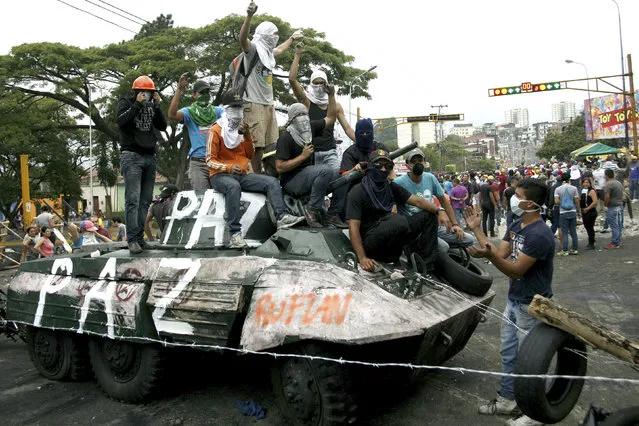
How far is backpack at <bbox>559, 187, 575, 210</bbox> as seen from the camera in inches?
522

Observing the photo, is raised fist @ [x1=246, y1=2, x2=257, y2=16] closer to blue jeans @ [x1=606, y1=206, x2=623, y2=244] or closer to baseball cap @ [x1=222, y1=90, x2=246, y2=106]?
baseball cap @ [x1=222, y1=90, x2=246, y2=106]

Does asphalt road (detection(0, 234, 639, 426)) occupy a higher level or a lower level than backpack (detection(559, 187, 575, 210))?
lower

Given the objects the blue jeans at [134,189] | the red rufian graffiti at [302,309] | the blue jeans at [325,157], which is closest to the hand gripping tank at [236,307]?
the red rufian graffiti at [302,309]

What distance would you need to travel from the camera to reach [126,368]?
20.3ft

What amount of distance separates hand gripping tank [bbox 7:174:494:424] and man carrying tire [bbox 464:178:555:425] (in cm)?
51

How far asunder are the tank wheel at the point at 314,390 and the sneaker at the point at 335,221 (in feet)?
5.78

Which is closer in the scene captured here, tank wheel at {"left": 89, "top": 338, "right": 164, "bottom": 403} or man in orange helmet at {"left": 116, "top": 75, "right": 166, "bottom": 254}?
tank wheel at {"left": 89, "top": 338, "right": 164, "bottom": 403}

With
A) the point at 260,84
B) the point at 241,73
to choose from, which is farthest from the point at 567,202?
the point at 241,73

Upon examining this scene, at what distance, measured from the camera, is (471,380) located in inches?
241

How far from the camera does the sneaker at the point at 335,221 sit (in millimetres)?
6174

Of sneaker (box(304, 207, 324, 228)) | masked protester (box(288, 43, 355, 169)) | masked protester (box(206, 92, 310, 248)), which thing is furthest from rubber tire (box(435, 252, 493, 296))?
masked protester (box(288, 43, 355, 169))

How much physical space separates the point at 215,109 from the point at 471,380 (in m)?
4.56

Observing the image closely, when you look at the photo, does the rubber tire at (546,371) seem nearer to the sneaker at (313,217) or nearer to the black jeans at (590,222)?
the sneaker at (313,217)

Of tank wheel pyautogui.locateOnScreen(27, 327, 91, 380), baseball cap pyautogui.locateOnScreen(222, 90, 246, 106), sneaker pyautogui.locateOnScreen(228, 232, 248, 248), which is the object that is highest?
baseball cap pyautogui.locateOnScreen(222, 90, 246, 106)
